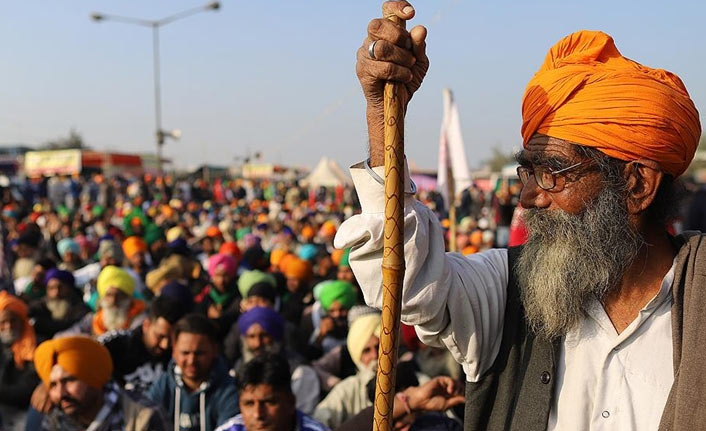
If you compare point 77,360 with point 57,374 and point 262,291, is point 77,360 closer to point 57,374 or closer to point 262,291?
point 57,374

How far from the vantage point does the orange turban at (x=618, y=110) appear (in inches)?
78.7

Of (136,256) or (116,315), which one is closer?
(116,315)

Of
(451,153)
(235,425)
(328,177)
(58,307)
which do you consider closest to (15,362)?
(58,307)

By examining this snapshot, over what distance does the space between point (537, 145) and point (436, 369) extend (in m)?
3.20

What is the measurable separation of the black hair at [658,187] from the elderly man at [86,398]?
2.68 m

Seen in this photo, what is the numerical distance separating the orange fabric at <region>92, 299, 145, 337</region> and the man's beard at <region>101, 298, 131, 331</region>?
0.03 meters

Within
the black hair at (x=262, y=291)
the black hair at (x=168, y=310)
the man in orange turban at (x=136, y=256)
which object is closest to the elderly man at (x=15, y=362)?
the black hair at (x=168, y=310)

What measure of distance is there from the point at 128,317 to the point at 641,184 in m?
5.17

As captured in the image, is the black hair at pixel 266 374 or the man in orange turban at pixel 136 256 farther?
the man in orange turban at pixel 136 256

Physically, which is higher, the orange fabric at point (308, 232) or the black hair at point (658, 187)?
the black hair at point (658, 187)

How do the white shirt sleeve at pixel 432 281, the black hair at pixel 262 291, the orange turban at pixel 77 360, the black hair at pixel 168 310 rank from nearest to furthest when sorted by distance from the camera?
the white shirt sleeve at pixel 432 281, the orange turban at pixel 77 360, the black hair at pixel 168 310, the black hair at pixel 262 291

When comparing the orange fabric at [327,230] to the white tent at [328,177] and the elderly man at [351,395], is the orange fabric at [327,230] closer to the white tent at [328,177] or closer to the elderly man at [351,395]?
the elderly man at [351,395]

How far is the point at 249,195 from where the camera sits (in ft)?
95.8

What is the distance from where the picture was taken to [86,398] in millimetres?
3811
